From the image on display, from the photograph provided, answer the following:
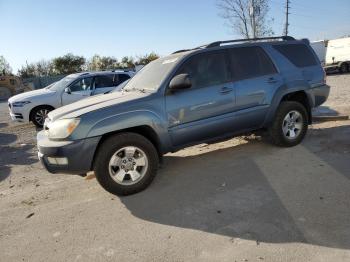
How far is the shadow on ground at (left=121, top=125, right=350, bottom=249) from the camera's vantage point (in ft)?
11.5

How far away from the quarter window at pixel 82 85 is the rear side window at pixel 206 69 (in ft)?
22.9

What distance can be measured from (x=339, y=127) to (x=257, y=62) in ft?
8.81

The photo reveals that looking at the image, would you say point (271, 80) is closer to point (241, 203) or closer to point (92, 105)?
point (241, 203)

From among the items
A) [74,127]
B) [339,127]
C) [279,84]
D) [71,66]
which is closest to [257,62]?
[279,84]

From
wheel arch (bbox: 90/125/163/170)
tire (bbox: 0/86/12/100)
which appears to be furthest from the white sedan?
tire (bbox: 0/86/12/100)

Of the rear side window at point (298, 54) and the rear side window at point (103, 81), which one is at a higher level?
the rear side window at point (298, 54)

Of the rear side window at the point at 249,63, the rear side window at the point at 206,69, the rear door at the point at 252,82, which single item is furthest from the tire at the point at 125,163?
the rear side window at the point at 249,63

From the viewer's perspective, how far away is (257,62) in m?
5.93

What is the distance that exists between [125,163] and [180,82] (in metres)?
1.30

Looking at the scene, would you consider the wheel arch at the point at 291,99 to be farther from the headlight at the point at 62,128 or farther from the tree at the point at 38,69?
the tree at the point at 38,69

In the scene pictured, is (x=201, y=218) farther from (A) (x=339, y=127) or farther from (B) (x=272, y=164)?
(A) (x=339, y=127)

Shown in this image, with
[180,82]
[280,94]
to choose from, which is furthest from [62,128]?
[280,94]

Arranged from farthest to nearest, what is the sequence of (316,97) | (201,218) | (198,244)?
(316,97), (201,218), (198,244)

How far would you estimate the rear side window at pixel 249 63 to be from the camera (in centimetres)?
568
